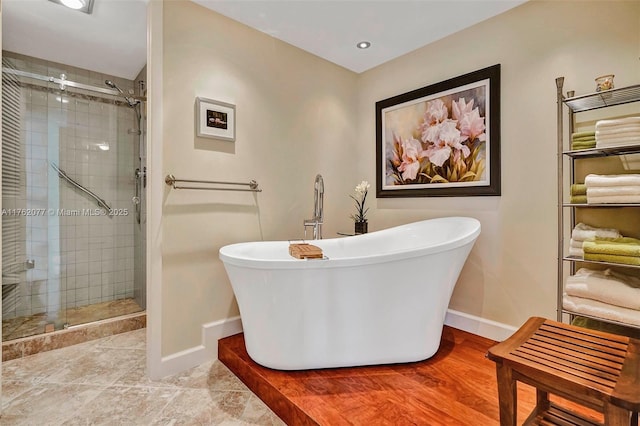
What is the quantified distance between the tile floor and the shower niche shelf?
1.80 meters

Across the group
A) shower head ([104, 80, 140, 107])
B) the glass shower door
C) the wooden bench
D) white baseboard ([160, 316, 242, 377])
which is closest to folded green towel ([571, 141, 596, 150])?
the wooden bench

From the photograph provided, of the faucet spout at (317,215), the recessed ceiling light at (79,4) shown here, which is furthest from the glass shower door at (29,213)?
the faucet spout at (317,215)

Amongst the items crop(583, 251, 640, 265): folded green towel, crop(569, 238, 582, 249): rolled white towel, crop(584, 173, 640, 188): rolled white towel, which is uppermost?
crop(584, 173, 640, 188): rolled white towel

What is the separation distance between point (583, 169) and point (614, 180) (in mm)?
304

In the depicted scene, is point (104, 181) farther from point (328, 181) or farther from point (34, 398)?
point (328, 181)

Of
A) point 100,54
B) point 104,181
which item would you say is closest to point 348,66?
point 100,54

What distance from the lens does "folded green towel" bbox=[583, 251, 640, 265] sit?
1465mm

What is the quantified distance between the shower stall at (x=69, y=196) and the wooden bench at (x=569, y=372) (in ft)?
9.29

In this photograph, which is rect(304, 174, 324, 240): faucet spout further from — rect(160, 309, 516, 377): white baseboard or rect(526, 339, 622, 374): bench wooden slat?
rect(526, 339, 622, 374): bench wooden slat

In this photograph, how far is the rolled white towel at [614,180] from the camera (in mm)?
1496

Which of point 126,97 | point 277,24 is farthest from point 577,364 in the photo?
point 126,97

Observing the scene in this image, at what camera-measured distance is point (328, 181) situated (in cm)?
289

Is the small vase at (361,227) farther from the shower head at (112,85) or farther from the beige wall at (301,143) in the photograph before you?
the shower head at (112,85)

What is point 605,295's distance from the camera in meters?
1.55
